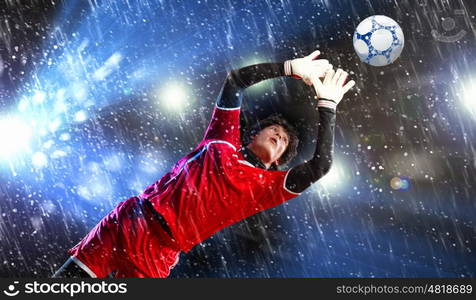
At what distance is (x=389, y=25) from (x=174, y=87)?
1.70m

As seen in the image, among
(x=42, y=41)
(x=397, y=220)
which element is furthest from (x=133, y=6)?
(x=397, y=220)

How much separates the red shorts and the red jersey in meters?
0.11

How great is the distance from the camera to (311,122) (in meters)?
3.38

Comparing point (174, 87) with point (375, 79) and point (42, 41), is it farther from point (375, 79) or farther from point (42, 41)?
point (375, 79)

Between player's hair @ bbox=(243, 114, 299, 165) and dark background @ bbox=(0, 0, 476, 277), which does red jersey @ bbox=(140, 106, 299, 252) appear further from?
dark background @ bbox=(0, 0, 476, 277)

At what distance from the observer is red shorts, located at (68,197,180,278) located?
249 cm

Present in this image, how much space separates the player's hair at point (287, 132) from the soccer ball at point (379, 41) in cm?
68

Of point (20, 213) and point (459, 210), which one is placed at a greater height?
point (20, 213)

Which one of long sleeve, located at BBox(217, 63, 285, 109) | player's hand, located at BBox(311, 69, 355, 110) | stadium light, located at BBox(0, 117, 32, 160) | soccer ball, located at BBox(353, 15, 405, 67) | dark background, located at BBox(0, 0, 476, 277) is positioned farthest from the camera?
stadium light, located at BBox(0, 117, 32, 160)

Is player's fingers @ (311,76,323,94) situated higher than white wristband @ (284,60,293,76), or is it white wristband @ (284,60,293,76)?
white wristband @ (284,60,293,76)

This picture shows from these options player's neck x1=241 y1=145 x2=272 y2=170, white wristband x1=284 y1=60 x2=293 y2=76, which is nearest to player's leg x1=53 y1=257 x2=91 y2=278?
player's neck x1=241 y1=145 x2=272 y2=170

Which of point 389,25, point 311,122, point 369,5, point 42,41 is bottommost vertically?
point 311,122

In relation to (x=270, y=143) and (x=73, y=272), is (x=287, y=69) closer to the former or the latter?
(x=270, y=143)

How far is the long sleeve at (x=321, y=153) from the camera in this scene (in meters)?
2.43
